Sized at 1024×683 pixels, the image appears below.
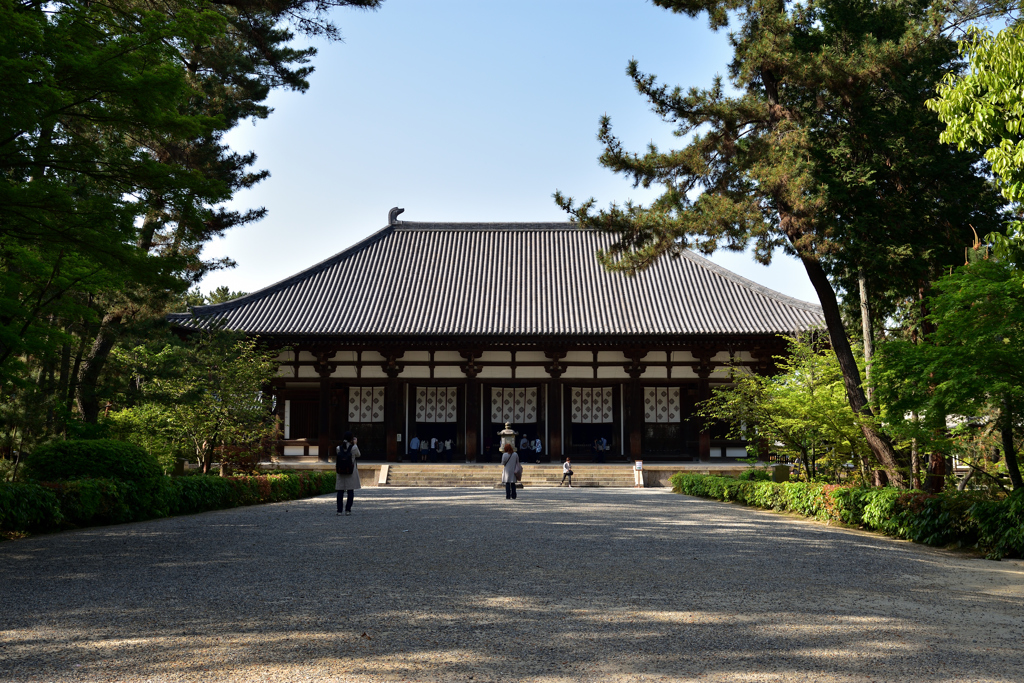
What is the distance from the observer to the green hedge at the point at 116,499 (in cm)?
796

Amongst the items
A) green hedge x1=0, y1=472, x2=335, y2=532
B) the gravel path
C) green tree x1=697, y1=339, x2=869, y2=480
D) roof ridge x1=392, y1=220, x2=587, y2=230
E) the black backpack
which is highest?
roof ridge x1=392, y1=220, x2=587, y2=230

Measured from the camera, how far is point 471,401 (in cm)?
2208

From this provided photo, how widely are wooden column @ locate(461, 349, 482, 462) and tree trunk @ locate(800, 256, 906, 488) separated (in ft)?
41.4

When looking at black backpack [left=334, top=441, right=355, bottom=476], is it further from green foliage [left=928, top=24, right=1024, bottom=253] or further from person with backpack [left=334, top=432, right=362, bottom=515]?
green foliage [left=928, top=24, right=1024, bottom=253]

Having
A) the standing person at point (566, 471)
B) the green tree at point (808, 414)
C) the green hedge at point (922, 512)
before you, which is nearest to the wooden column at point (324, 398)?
the standing person at point (566, 471)

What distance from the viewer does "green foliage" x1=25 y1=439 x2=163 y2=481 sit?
31.1 ft

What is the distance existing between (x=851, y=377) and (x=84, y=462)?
35.8ft

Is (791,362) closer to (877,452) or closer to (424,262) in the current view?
(877,452)

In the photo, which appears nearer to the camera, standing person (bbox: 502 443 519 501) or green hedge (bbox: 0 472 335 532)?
green hedge (bbox: 0 472 335 532)

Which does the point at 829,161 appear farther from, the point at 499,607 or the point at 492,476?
the point at 492,476

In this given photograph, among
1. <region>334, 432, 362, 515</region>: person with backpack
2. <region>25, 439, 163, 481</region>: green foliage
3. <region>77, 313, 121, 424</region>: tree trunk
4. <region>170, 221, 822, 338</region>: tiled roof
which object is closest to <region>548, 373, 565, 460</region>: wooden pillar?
<region>170, 221, 822, 338</region>: tiled roof

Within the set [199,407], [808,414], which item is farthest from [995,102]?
[199,407]

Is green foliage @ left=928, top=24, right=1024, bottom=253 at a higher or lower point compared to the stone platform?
higher

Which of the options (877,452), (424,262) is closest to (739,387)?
(877,452)
